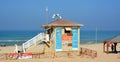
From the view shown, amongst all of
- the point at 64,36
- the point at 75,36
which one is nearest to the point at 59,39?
the point at 64,36

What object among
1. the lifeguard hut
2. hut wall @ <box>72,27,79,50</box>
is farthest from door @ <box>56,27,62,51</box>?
hut wall @ <box>72,27,79,50</box>

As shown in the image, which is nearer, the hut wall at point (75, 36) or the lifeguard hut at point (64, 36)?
the lifeguard hut at point (64, 36)

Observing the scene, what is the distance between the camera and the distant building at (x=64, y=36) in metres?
38.6

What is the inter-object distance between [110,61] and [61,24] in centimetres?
662

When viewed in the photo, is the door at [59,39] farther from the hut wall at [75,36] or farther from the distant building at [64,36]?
the hut wall at [75,36]

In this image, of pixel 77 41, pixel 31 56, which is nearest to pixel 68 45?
pixel 77 41

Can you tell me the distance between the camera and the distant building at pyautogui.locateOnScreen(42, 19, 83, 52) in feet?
127

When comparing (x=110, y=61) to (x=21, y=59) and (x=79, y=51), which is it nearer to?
(x=79, y=51)

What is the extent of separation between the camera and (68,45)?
3875 cm

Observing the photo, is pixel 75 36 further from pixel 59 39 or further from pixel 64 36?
pixel 59 39

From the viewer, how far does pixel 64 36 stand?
38812 millimetres

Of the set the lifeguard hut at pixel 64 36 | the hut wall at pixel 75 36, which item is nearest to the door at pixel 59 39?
the lifeguard hut at pixel 64 36

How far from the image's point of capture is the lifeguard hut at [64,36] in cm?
3856

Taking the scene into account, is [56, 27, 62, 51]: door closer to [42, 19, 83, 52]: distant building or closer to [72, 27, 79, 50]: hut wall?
[42, 19, 83, 52]: distant building
